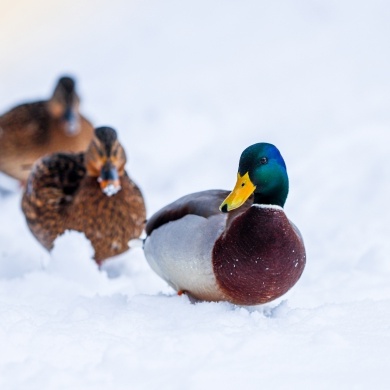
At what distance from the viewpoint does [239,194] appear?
387cm

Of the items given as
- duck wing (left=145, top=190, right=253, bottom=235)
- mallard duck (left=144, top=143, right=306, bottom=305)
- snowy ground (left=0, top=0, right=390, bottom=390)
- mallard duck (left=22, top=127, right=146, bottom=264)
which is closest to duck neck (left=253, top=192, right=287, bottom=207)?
mallard duck (left=144, top=143, right=306, bottom=305)

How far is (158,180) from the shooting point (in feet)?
26.1

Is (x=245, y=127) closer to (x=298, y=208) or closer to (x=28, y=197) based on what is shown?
(x=298, y=208)

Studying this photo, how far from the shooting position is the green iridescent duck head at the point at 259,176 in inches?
153

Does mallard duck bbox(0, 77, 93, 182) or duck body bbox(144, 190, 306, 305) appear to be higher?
mallard duck bbox(0, 77, 93, 182)

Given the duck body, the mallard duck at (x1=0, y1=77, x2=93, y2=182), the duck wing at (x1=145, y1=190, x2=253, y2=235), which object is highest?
the mallard duck at (x1=0, y1=77, x2=93, y2=182)

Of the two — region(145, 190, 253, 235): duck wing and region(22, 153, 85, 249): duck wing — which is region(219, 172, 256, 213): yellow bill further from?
region(22, 153, 85, 249): duck wing

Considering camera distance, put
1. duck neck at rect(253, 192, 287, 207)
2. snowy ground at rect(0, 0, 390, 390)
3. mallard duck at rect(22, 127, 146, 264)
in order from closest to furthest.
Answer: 1. snowy ground at rect(0, 0, 390, 390)
2. duck neck at rect(253, 192, 287, 207)
3. mallard duck at rect(22, 127, 146, 264)

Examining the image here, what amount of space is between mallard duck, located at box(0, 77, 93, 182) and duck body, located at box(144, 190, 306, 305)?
3.98 m

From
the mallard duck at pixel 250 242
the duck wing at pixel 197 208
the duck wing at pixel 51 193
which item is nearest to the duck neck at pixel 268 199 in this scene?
the mallard duck at pixel 250 242

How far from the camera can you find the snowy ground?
3.25 meters

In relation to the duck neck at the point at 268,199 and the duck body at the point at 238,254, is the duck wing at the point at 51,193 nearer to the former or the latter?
the duck body at the point at 238,254

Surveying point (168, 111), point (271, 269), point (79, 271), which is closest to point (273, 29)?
point (168, 111)

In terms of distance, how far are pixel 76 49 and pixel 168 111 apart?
431cm
